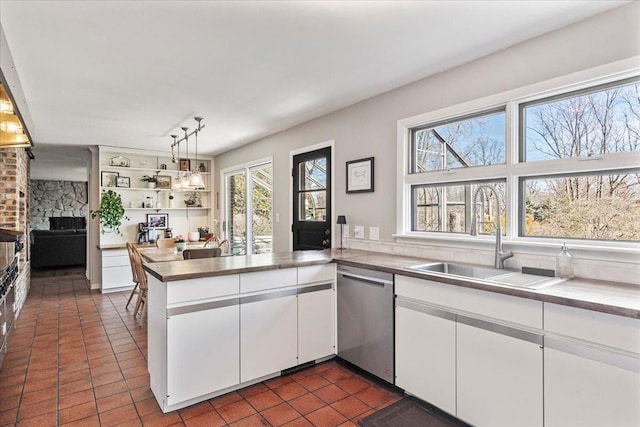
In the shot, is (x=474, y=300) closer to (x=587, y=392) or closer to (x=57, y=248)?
(x=587, y=392)

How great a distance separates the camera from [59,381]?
106 inches

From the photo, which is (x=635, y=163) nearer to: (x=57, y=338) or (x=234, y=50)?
(x=234, y=50)

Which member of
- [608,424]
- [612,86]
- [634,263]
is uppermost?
[612,86]

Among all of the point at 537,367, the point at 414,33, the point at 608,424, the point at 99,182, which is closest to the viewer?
the point at 608,424

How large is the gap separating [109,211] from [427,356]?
5.58 m

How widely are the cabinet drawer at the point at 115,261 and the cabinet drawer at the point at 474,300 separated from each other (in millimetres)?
5132

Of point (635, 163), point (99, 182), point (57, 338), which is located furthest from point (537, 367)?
point (99, 182)

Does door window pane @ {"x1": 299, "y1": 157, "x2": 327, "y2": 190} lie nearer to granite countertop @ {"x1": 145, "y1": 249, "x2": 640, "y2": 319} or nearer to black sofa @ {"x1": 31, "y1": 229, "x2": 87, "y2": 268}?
granite countertop @ {"x1": 145, "y1": 249, "x2": 640, "y2": 319}

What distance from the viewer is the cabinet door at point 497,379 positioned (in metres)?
1.73

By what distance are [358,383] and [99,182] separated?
17.9 feet

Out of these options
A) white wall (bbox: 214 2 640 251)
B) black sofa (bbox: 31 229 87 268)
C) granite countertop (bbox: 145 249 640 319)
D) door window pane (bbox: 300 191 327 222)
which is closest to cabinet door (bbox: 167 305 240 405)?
granite countertop (bbox: 145 249 640 319)

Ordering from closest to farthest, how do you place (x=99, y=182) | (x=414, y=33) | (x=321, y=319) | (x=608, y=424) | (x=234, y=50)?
(x=608, y=424)
(x=414, y=33)
(x=234, y=50)
(x=321, y=319)
(x=99, y=182)

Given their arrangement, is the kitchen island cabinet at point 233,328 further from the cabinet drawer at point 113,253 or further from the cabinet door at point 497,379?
the cabinet drawer at point 113,253

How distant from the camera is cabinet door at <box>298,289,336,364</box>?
2.77m
